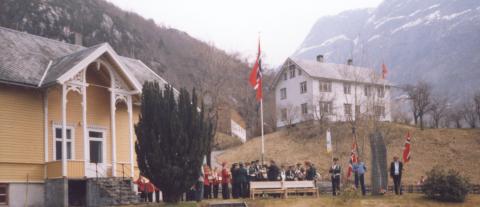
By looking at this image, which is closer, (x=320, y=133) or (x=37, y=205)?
(x=37, y=205)

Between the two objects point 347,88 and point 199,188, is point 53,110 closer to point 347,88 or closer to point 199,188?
point 199,188

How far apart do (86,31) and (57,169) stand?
60190 mm

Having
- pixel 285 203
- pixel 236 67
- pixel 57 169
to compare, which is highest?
pixel 236 67

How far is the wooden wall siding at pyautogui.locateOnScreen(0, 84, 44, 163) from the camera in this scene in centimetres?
2334

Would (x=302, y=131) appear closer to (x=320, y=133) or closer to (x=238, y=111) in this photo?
(x=320, y=133)

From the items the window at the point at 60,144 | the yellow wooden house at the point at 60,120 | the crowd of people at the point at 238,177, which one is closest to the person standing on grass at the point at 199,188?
the crowd of people at the point at 238,177

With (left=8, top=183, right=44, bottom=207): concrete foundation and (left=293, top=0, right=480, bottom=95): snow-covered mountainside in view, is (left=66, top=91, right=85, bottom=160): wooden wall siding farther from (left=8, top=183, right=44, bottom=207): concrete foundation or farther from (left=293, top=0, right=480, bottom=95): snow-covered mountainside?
(left=293, top=0, right=480, bottom=95): snow-covered mountainside

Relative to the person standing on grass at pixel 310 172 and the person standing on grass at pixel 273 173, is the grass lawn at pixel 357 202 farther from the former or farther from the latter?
the person standing on grass at pixel 310 172

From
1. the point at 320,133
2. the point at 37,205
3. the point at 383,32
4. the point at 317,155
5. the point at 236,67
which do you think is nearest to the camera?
the point at 37,205

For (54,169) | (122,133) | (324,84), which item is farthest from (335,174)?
(324,84)

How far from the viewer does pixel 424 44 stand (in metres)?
143

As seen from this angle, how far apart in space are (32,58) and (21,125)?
3441 millimetres

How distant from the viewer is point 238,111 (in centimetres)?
8306

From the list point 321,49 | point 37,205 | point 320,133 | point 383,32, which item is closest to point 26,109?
point 37,205
